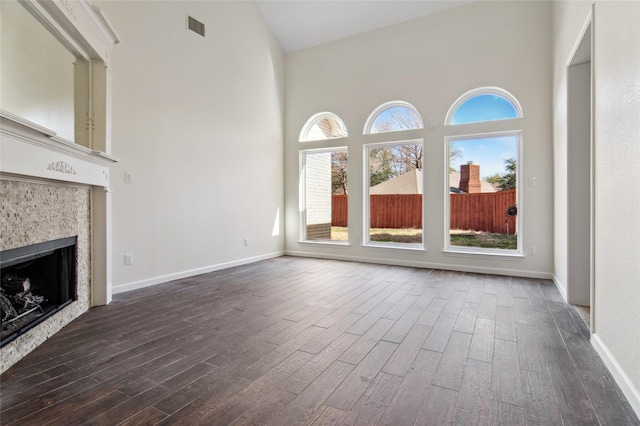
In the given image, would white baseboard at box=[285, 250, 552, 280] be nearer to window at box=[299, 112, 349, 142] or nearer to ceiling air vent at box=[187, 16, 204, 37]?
window at box=[299, 112, 349, 142]

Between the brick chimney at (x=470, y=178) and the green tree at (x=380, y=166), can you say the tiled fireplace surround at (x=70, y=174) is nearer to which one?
the green tree at (x=380, y=166)

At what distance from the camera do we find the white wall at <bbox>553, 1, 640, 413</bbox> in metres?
1.66

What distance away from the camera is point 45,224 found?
244 cm

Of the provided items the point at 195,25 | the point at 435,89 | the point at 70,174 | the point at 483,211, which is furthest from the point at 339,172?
the point at 70,174

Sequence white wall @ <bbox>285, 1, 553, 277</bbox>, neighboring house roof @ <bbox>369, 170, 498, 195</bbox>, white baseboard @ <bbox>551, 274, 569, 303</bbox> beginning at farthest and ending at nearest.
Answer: neighboring house roof @ <bbox>369, 170, 498, 195</bbox> < white wall @ <bbox>285, 1, 553, 277</bbox> < white baseboard @ <bbox>551, 274, 569, 303</bbox>

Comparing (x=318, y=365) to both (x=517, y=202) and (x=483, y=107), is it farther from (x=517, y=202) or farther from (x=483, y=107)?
(x=483, y=107)

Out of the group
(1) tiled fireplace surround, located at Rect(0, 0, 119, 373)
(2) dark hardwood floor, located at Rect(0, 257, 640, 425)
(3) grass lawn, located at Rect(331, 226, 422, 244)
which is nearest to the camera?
(2) dark hardwood floor, located at Rect(0, 257, 640, 425)

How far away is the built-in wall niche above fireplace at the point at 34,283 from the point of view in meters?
2.14

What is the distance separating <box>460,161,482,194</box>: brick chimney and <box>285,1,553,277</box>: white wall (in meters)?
0.30

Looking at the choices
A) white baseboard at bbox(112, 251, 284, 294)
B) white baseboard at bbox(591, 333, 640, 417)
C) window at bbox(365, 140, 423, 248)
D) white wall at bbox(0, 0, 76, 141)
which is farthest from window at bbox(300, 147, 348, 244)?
white baseboard at bbox(591, 333, 640, 417)

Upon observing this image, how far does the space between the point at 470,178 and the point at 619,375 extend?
11.9ft

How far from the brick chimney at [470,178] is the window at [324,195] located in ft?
6.56

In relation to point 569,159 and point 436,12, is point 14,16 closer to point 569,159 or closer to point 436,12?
point 569,159

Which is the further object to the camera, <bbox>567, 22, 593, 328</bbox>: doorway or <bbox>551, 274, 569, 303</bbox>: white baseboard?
<bbox>551, 274, 569, 303</bbox>: white baseboard
